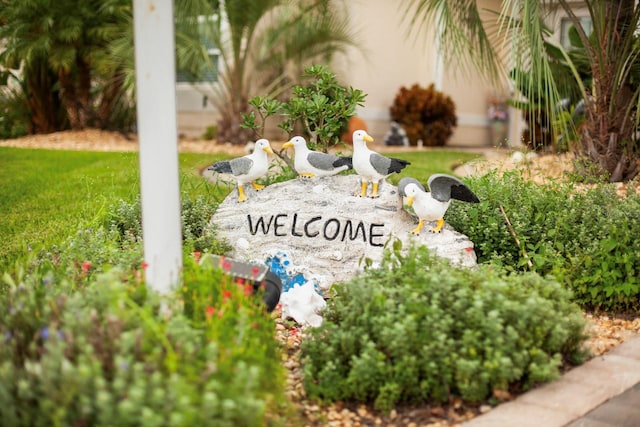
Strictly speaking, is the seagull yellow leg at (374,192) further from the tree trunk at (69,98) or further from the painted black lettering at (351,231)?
the tree trunk at (69,98)

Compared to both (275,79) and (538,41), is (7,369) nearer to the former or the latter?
(538,41)

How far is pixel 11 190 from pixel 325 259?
4.11 m

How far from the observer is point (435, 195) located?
440 centimetres

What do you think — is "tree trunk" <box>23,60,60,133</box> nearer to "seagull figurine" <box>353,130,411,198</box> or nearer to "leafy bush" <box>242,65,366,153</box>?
"leafy bush" <box>242,65,366,153</box>

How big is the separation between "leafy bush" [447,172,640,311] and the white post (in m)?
2.17

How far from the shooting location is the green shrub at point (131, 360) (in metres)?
2.30

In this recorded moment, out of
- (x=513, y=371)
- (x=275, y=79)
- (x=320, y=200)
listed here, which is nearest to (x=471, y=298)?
(x=513, y=371)

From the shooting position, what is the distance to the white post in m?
2.98

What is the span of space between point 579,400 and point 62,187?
18.7ft

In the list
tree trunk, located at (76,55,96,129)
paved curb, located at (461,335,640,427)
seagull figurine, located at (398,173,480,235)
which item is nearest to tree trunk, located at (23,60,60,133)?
tree trunk, located at (76,55,96,129)

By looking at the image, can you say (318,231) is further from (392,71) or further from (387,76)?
(392,71)

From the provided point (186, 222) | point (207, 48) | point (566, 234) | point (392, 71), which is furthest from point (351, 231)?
point (392, 71)

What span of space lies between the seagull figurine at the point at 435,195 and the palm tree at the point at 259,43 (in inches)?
263

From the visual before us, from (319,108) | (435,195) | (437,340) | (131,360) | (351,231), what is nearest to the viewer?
(131,360)
